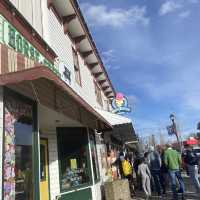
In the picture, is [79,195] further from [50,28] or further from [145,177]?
[50,28]

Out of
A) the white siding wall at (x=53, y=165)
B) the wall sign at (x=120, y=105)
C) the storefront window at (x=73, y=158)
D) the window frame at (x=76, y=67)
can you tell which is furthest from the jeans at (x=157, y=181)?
the wall sign at (x=120, y=105)

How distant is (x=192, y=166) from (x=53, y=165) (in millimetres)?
4586

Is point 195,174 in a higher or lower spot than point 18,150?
lower

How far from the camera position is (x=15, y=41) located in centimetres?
611

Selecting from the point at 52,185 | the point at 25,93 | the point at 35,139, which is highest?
the point at 25,93

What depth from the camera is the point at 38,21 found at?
8.43 metres

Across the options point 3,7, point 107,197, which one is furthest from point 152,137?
point 3,7

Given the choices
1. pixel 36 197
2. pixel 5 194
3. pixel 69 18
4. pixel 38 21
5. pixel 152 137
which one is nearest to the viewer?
pixel 5 194

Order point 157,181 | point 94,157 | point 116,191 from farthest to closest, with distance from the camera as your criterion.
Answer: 1. point 157,181
2. point 94,157
3. point 116,191

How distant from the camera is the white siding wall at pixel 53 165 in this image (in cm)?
897

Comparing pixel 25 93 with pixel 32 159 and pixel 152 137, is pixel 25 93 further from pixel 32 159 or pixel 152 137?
pixel 152 137

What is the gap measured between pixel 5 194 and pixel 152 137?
82.8 meters

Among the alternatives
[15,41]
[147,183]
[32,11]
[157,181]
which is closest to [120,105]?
[157,181]

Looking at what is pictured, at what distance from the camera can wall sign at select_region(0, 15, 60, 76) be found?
18.4 feet
